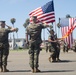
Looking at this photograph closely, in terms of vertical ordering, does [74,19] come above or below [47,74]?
above

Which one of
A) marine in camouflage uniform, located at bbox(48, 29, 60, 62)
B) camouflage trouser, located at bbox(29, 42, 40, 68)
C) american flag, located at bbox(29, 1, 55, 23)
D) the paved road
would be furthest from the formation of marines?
american flag, located at bbox(29, 1, 55, 23)

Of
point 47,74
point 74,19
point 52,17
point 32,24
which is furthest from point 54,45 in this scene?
point 74,19

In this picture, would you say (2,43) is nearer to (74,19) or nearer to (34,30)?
(34,30)

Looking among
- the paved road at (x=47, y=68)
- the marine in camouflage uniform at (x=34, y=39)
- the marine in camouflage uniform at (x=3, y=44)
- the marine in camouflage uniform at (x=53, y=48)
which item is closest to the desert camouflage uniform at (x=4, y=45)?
the marine in camouflage uniform at (x=3, y=44)

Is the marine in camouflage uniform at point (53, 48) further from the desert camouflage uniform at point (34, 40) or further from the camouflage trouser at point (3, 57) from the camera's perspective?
the camouflage trouser at point (3, 57)

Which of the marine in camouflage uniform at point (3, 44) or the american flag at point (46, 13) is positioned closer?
the marine in camouflage uniform at point (3, 44)

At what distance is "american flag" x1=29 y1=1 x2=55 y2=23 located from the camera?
19.0 metres

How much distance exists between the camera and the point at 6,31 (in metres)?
12.3

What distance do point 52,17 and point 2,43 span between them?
871 cm

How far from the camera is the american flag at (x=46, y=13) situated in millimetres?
19025

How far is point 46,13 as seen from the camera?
20.8m

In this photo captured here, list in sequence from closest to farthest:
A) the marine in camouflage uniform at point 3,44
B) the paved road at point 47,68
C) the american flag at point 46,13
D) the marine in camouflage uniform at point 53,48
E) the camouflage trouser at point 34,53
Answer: the paved road at point 47,68, the camouflage trouser at point 34,53, the marine in camouflage uniform at point 3,44, the marine in camouflage uniform at point 53,48, the american flag at point 46,13

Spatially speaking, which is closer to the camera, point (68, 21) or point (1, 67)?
point (1, 67)

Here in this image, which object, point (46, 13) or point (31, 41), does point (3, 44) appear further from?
point (46, 13)
